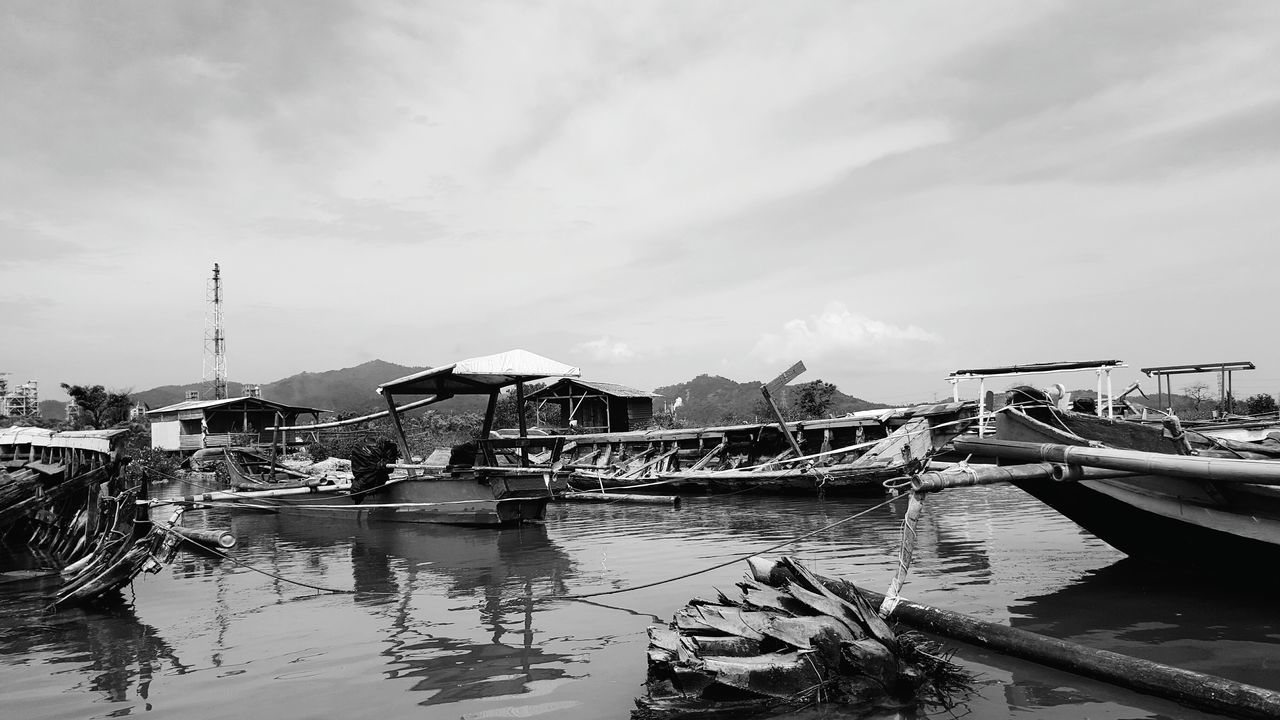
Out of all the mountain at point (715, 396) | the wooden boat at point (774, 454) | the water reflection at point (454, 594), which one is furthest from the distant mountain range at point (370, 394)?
the water reflection at point (454, 594)

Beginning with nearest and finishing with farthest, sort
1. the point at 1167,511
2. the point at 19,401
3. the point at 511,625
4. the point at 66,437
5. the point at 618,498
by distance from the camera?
the point at 1167,511
the point at 511,625
the point at 66,437
the point at 618,498
the point at 19,401

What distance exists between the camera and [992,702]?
5176 millimetres

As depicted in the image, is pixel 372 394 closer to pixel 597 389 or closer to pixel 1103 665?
pixel 597 389

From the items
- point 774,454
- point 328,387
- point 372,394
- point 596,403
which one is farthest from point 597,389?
point 328,387

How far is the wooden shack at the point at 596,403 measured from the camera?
34438 mm

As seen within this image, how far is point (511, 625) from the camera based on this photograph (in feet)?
26.0

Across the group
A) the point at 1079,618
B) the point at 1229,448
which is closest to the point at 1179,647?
the point at 1079,618

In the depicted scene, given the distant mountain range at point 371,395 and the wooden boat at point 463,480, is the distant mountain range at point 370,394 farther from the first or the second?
the wooden boat at point 463,480

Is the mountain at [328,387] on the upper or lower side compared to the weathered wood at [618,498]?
upper

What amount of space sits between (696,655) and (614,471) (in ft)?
64.3

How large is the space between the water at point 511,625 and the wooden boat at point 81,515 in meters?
0.52

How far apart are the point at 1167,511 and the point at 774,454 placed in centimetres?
1612

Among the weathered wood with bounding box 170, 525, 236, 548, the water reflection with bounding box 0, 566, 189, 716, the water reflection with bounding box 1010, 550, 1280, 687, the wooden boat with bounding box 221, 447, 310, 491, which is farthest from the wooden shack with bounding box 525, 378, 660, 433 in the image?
the water reflection with bounding box 1010, 550, 1280, 687

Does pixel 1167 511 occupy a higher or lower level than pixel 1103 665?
higher
